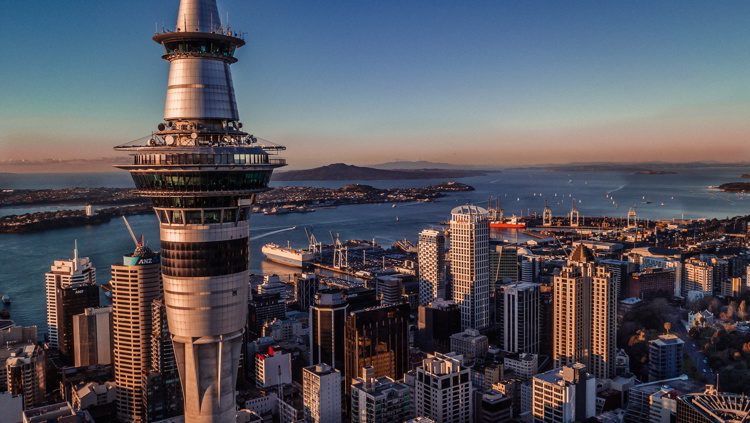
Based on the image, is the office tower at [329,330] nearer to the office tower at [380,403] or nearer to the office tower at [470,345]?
the office tower at [380,403]

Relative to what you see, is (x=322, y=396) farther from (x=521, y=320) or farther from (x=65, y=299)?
(x=65, y=299)

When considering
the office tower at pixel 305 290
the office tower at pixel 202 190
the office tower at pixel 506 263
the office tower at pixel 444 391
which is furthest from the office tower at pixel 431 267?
the office tower at pixel 202 190

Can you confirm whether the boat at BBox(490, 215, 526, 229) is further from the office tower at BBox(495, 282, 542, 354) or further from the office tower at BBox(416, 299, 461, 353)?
the office tower at BBox(495, 282, 542, 354)

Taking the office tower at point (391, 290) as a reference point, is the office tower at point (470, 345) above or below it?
below

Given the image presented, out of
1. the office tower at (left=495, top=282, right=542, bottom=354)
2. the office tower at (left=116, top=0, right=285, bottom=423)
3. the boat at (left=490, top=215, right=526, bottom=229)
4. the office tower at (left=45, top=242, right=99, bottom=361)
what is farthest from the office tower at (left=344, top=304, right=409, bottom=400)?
the boat at (left=490, top=215, right=526, bottom=229)

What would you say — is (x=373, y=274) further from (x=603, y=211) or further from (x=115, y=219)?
(x=603, y=211)

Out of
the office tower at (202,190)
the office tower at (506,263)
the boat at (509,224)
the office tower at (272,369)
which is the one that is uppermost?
the office tower at (202,190)

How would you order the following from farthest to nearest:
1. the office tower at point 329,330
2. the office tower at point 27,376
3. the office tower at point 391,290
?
the office tower at point 391,290 < the office tower at point 329,330 < the office tower at point 27,376
